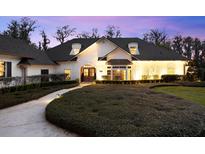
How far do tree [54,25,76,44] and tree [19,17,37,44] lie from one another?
4.70 meters

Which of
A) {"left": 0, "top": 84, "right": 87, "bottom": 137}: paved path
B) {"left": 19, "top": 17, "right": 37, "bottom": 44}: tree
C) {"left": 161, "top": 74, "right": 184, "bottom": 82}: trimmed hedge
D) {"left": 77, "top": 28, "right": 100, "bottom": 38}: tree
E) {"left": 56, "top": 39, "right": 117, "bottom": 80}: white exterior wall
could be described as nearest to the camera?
{"left": 0, "top": 84, "right": 87, "bottom": 137}: paved path

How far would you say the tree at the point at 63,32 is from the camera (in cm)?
4638

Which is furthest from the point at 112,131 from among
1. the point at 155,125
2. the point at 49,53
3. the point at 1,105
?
the point at 49,53

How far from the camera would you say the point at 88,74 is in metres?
31.3

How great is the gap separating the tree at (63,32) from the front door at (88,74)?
1809cm

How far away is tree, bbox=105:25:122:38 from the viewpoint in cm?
4806

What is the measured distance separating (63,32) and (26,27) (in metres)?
7.27

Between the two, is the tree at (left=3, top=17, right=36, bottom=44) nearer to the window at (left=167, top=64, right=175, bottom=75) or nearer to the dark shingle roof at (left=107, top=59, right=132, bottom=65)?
the dark shingle roof at (left=107, top=59, right=132, bottom=65)

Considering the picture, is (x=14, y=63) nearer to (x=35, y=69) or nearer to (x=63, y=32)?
(x=35, y=69)

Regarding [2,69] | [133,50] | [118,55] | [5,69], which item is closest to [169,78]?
[133,50]

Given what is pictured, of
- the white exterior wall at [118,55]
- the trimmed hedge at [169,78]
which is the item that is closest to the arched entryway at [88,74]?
the white exterior wall at [118,55]

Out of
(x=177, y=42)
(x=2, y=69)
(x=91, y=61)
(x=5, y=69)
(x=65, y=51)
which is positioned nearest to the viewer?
(x=2, y=69)

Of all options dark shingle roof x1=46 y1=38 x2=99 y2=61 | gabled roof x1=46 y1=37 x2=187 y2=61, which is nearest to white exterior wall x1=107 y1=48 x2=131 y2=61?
gabled roof x1=46 y1=37 x2=187 y2=61
